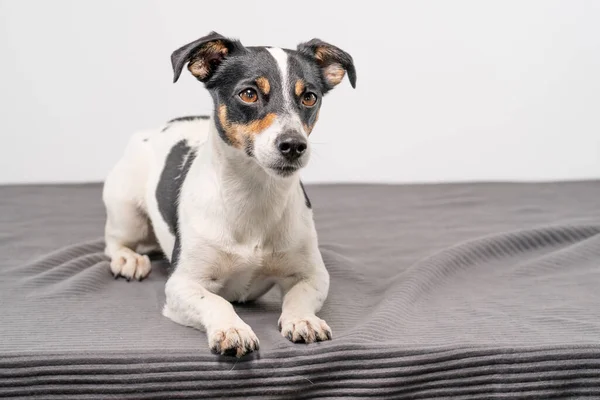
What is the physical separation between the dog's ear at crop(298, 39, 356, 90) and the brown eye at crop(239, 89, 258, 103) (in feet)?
0.99

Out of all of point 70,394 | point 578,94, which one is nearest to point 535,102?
point 578,94

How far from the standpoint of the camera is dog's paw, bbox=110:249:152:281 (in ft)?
9.87

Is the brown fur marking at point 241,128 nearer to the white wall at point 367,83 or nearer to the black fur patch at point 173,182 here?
the black fur patch at point 173,182

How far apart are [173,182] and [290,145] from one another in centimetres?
80

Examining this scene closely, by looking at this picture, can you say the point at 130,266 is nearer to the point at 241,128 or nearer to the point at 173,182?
the point at 173,182

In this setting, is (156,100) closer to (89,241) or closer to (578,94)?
(89,241)

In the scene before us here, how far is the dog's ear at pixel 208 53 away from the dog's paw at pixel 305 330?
87 centimetres

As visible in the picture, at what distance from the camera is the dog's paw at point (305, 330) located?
2.17m

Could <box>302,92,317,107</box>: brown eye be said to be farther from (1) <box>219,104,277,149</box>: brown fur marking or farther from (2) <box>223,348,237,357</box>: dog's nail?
(2) <box>223,348,237,357</box>: dog's nail

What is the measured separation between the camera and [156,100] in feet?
16.5

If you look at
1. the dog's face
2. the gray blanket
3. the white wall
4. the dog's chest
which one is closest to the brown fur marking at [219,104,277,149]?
the dog's face

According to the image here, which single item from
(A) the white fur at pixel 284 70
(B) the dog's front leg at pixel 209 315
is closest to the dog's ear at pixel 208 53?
(A) the white fur at pixel 284 70

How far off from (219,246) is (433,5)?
3.07m

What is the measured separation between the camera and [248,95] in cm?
239
